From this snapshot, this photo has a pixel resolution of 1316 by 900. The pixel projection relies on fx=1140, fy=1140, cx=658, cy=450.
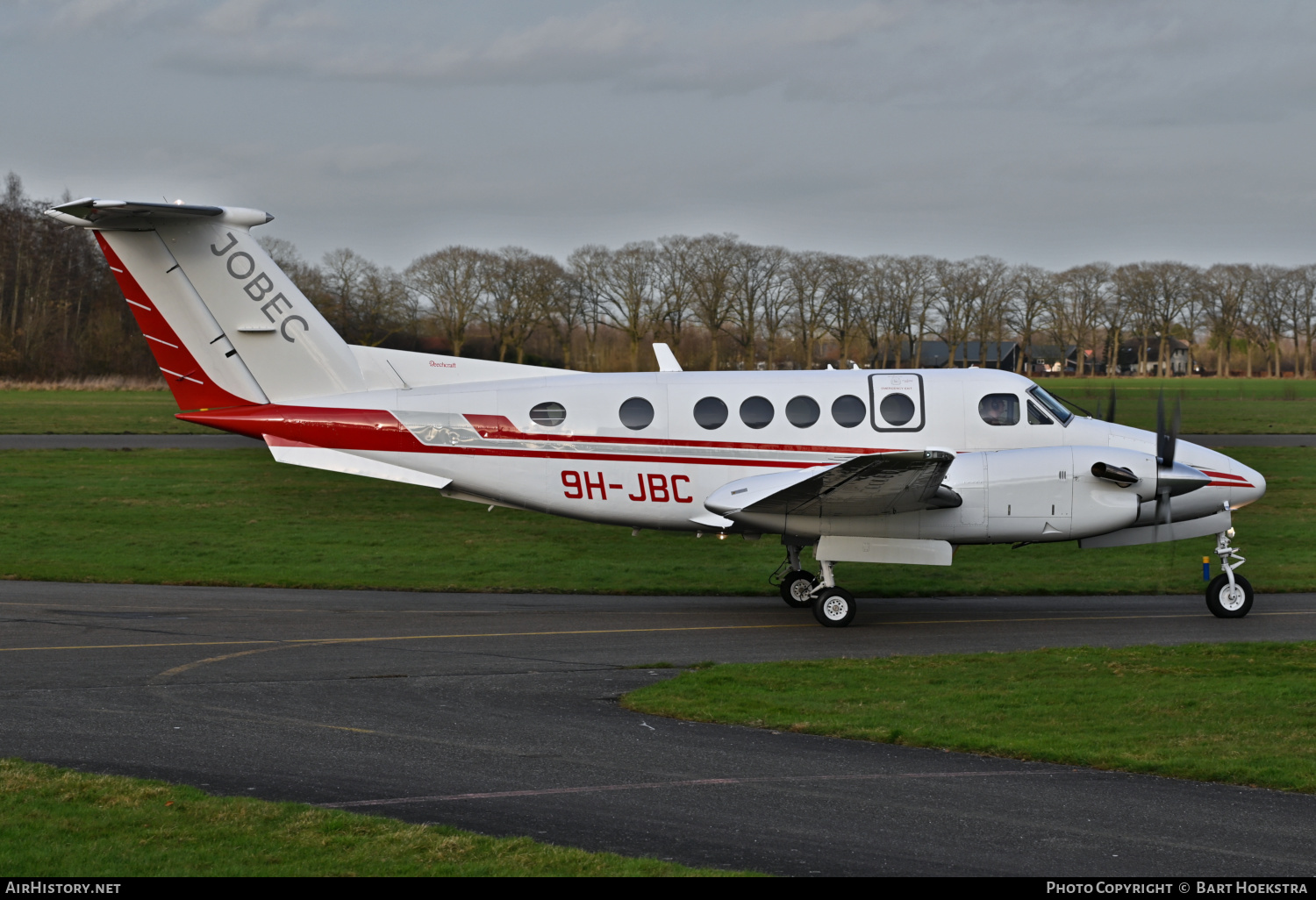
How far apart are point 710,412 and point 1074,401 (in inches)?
1065

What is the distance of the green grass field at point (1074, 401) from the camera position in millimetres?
49312

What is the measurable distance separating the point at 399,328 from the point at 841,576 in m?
30.6

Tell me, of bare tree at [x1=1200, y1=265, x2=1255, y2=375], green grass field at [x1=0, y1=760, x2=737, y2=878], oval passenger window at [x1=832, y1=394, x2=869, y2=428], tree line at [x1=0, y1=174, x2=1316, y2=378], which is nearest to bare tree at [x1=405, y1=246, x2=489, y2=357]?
tree line at [x1=0, y1=174, x2=1316, y2=378]

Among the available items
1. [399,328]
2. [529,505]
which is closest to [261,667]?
[529,505]

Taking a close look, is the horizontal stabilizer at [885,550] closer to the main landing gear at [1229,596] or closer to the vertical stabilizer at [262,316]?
the main landing gear at [1229,596]

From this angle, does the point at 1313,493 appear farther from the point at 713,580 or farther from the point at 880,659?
the point at 880,659

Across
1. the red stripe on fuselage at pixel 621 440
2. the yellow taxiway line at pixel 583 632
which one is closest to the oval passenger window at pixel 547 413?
the red stripe on fuselage at pixel 621 440

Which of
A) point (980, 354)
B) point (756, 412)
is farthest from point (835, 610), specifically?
point (980, 354)

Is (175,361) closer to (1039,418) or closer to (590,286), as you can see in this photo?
(1039,418)

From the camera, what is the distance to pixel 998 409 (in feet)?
52.3

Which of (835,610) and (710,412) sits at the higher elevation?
(710,412)

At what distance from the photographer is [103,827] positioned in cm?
721

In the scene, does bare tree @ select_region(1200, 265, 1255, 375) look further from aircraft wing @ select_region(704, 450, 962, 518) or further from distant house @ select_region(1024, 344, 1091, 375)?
aircraft wing @ select_region(704, 450, 962, 518)

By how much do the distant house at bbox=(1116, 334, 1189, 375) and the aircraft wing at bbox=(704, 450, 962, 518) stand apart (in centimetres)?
8325
